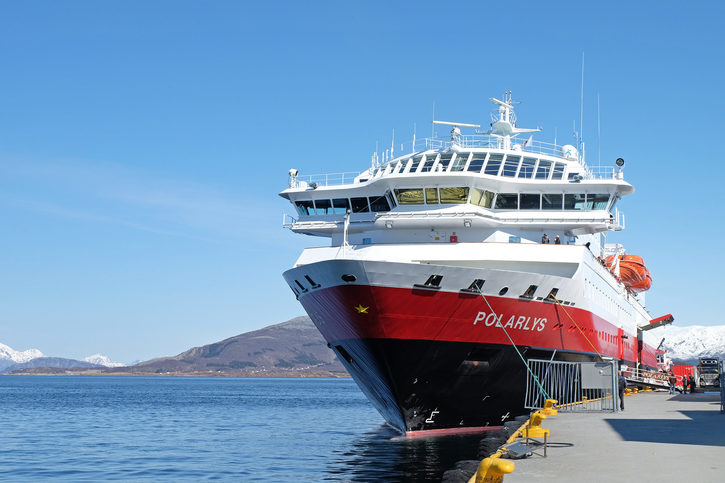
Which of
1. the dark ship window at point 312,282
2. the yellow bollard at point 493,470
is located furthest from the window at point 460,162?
the yellow bollard at point 493,470

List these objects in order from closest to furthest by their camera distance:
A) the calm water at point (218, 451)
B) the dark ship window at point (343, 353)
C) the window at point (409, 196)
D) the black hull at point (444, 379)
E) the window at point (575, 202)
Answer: the black hull at point (444, 379) < the calm water at point (218, 451) < the dark ship window at point (343, 353) < the window at point (409, 196) < the window at point (575, 202)

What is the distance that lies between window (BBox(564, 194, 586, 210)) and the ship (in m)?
0.04

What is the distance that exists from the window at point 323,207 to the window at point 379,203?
6.43 feet

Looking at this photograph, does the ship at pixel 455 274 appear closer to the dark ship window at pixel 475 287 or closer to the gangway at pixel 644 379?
the dark ship window at pixel 475 287

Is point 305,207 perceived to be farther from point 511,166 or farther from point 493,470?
point 493,470

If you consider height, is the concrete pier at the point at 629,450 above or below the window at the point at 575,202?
below

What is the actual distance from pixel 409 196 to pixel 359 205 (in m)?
2.55

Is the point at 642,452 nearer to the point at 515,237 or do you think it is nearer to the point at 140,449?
the point at 515,237

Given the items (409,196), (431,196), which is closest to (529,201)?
(431,196)

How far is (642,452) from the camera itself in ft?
45.8

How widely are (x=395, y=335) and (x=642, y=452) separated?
9.83m

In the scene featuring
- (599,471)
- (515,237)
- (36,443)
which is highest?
(515,237)

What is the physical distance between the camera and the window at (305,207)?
30297 millimetres

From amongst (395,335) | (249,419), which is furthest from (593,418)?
(249,419)
